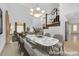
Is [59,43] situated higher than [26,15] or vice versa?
[26,15]

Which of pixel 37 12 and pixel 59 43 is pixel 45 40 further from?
pixel 37 12

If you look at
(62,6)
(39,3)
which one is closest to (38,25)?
(39,3)

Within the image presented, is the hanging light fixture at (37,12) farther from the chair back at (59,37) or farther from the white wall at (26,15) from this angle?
the chair back at (59,37)

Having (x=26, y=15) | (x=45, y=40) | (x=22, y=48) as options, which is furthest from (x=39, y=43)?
(x=26, y=15)

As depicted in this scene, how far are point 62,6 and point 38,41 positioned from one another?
2.44 ft

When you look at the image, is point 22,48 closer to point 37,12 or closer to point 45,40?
point 45,40

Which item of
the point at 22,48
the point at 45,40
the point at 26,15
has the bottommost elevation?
the point at 22,48

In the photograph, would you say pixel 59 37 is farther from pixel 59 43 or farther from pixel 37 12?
pixel 37 12

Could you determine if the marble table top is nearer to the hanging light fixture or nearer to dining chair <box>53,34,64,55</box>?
dining chair <box>53,34,64,55</box>

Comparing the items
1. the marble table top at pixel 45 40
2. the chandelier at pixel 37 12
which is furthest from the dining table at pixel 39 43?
the chandelier at pixel 37 12

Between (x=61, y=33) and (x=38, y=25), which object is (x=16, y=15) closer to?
(x=38, y=25)

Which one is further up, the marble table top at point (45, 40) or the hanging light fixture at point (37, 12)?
the hanging light fixture at point (37, 12)

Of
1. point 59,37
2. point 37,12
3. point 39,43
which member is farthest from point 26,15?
point 59,37

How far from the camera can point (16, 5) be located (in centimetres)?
228
